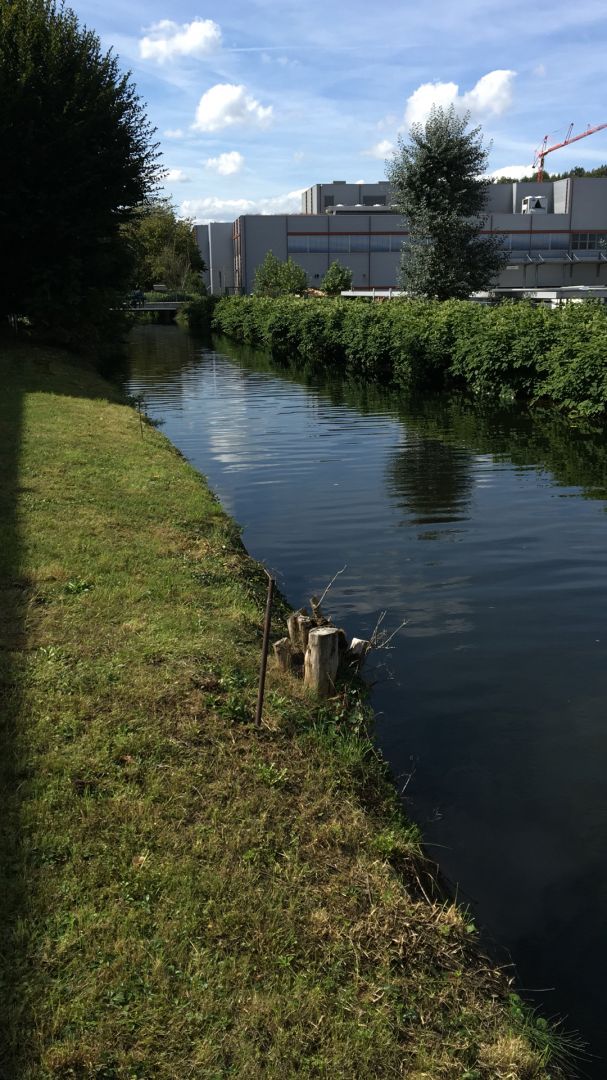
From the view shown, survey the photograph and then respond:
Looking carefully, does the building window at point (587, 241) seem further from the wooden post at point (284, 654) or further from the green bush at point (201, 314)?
the wooden post at point (284, 654)

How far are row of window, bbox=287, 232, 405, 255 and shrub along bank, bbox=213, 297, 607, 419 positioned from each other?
175 ft

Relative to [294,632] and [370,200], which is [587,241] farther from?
[294,632]

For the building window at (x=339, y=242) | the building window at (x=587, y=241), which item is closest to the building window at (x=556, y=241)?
the building window at (x=587, y=241)

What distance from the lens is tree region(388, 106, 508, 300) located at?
3269cm

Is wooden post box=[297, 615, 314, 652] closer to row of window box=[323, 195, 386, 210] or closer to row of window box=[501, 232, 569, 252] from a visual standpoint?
row of window box=[501, 232, 569, 252]

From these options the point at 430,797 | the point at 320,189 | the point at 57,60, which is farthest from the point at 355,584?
the point at 320,189

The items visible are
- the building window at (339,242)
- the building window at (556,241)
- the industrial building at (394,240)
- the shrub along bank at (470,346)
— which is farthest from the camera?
the building window at (556,241)

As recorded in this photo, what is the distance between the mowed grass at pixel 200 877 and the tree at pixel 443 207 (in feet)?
97.3

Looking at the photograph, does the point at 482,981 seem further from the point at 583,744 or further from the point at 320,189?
the point at 320,189

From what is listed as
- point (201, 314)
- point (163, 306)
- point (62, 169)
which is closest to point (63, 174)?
point (62, 169)

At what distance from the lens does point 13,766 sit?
4.06 meters

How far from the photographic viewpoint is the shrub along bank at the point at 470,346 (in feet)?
59.2

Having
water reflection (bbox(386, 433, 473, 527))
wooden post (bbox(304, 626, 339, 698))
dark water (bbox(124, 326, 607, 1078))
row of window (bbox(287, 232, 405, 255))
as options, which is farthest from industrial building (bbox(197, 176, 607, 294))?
wooden post (bbox(304, 626, 339, 698))

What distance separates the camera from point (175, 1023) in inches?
113
